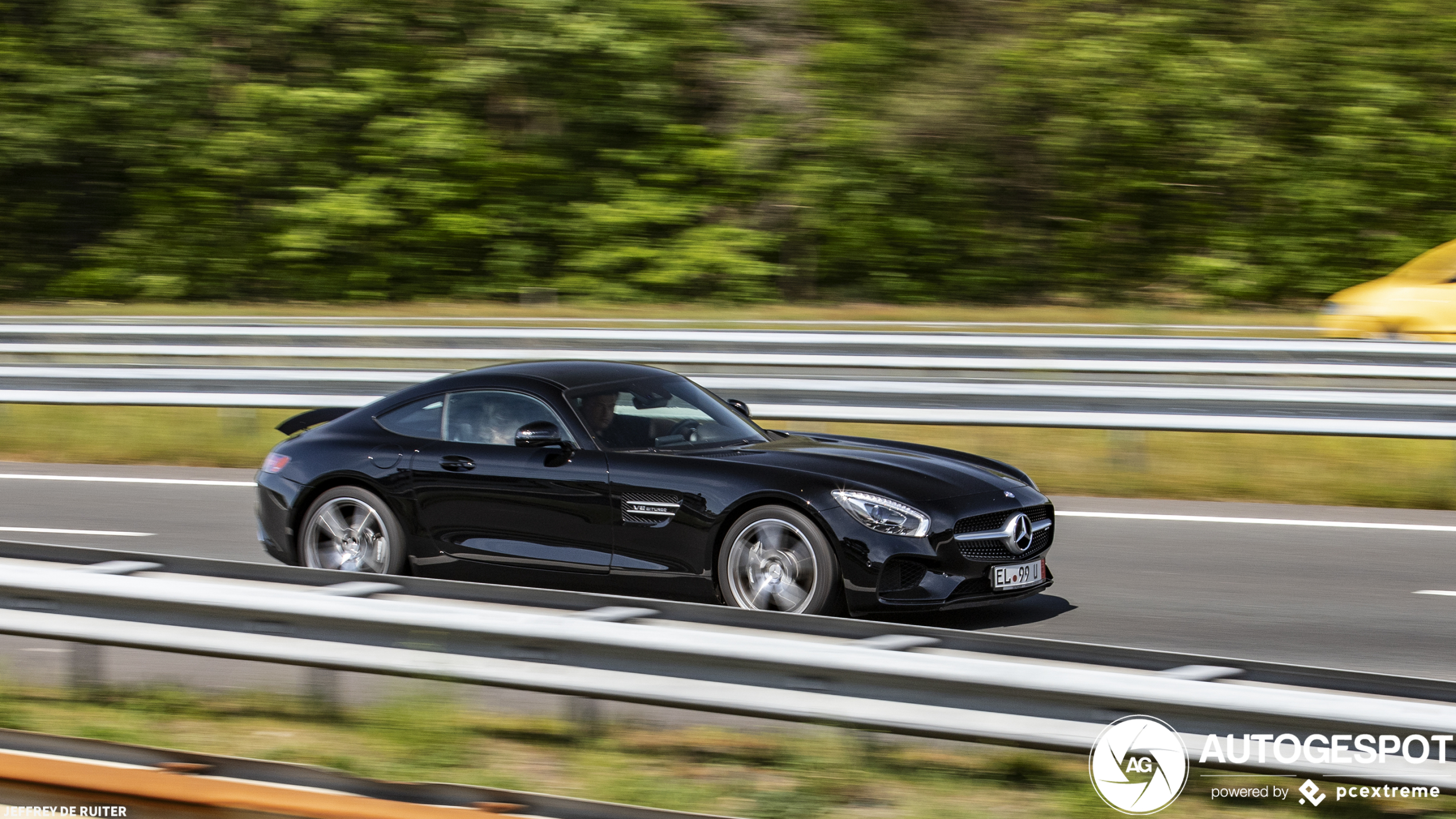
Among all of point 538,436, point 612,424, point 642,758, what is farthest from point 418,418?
point 642,758

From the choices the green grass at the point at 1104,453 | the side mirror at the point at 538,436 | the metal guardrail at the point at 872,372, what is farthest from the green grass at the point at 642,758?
the green grass at the point at 1104,453

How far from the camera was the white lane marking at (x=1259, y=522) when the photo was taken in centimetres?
975

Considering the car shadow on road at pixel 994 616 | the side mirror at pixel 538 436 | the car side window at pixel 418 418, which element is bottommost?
the car shadow on road at pixel 994 616

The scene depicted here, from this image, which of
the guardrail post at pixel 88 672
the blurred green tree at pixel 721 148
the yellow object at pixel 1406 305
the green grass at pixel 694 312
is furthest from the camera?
the blurred green tree at pixel 721 148

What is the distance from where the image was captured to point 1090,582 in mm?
8375

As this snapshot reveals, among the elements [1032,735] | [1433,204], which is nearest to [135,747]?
[1032,735]

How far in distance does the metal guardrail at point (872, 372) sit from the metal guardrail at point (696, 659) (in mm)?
6452

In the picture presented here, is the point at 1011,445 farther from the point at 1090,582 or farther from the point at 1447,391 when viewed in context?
the point at 1090,582

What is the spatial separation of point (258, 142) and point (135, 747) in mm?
19275

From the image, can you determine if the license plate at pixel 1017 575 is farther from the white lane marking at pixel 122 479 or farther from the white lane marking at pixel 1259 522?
the white lane marking at pixel 122 479

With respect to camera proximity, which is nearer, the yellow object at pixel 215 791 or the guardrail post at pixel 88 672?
the yellow object at pixel 215 791

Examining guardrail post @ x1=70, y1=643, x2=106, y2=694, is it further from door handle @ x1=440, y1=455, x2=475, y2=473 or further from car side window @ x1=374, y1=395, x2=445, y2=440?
car side window @ x1=374, y1=395, x2=445, y2=440

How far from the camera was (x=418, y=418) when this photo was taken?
803 cm

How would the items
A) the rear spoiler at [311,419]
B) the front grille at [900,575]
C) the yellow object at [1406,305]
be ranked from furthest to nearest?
the yellow object at [1406,305] < the rear spoiler at [311,419] < the front grille at [900,575]
